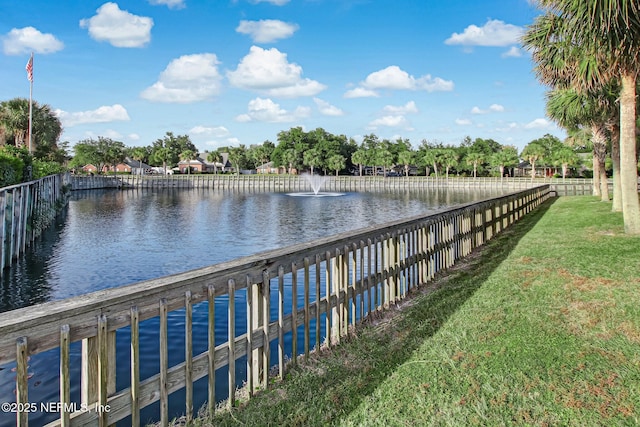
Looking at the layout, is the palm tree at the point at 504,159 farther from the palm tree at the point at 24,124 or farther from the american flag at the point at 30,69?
the american flag at the point at 30,69

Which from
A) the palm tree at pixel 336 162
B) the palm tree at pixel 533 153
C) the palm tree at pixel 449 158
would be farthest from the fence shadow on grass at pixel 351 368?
the palm tree at pixel 336 162

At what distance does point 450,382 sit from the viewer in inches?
173

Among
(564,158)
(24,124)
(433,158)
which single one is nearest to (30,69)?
(24,124)

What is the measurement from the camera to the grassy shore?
3828 mm

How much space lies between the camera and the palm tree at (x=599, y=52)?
1077cm

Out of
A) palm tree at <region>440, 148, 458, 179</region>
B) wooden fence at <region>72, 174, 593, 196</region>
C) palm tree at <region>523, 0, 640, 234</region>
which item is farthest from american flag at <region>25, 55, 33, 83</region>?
palm tree at <region>440, 148, 458, 179</region>

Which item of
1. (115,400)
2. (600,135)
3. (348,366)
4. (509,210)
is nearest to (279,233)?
(509,210)

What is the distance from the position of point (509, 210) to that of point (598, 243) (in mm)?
5643

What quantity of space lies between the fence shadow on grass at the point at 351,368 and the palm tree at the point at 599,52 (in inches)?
293

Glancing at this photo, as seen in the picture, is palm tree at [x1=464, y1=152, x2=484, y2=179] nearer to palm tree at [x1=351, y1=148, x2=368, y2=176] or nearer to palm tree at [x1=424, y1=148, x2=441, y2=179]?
palm tree at [x1=424, y1=148, x2=441, y2=179]

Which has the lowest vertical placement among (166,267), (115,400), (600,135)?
(166,267)

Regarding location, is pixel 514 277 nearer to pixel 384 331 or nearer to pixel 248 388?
pixel 384 331

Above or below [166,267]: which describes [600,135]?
above

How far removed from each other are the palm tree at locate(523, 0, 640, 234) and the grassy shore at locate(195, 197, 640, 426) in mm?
5874
